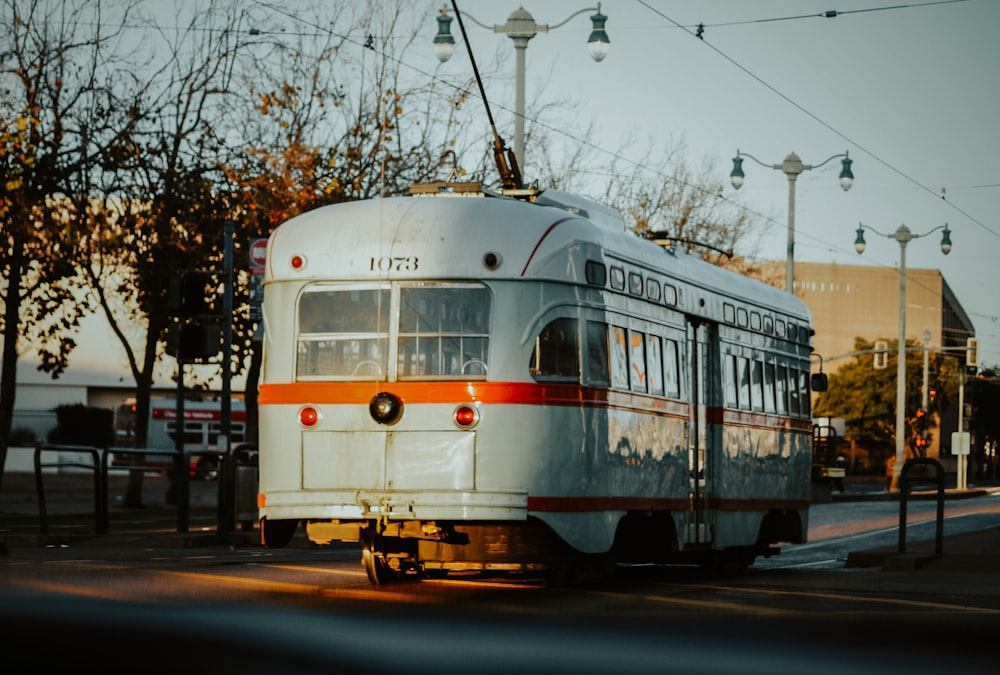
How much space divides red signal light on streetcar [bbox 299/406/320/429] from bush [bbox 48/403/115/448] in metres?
47.8

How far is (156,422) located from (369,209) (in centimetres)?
5204

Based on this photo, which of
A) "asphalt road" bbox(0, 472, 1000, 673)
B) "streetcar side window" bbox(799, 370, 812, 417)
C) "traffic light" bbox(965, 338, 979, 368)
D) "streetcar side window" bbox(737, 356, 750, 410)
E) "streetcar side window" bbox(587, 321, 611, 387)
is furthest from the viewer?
"traffic light" bbox(965, 338, 979, 368)

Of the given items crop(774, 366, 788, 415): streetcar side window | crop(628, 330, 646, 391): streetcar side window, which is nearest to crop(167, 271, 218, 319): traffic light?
crop(774, 366, 788, 415): streetcar side window

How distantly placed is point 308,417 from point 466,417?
1253 mm

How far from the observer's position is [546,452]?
1270 centimetres

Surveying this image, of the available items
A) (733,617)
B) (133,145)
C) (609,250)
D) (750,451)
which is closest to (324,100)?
(133,145)

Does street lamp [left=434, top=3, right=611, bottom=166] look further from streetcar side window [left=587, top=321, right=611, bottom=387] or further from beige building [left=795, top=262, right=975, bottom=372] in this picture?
beige building [left=795, top=262, right=975, bottom=372]

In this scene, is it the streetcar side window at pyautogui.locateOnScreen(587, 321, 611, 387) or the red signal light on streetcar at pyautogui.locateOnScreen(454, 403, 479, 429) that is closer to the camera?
the red signal light on streetcar at pyautogui.locateOnScreen(454, 403, 479, 429)

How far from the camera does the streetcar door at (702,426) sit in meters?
15.8

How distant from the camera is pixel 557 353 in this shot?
12.9 m

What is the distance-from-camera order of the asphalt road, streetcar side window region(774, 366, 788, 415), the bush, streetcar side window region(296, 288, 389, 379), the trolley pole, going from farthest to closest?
the bush < the trolley pole < streetcar side window region(774, 366, 788, 415) < streetcar side window region(296, 288, 389, 379) < the asphalt road

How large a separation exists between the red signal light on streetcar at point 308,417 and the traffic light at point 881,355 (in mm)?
45947

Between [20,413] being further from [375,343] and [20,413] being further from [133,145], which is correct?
[375,343]

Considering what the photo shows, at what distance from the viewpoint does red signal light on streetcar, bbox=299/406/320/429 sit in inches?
504
